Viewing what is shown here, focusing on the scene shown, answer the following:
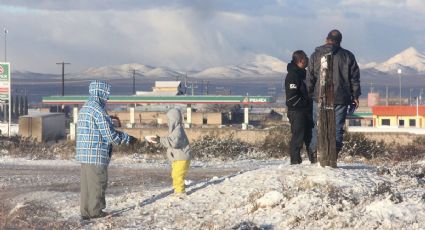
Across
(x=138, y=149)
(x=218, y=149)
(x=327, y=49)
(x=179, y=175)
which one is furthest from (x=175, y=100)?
(x=179, y=175)

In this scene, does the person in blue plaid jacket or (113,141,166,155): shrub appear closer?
the person in blue plaid jacket

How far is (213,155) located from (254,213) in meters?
11.3

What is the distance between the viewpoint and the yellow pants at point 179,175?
959 cm

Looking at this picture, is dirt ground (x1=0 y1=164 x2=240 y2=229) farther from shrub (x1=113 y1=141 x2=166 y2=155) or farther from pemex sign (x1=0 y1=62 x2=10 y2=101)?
pemex sign (x1=0 y1=62 x2=10 y2=101)

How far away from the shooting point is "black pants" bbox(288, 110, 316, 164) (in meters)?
10.9

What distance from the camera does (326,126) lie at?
32.3 feet

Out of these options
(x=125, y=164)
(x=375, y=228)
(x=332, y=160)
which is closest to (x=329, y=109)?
(x=332, y=160)

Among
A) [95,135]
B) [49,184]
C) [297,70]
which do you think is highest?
[297,70]

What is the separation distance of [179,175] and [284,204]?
68.7 inches

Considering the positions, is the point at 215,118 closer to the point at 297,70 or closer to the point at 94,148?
the point at 297,70

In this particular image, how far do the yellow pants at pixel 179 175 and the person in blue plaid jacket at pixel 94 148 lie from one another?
819 mm

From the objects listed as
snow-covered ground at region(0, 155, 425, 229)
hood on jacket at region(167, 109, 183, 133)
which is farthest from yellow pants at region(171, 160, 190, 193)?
hood on jacket at region(167, 109, 183, 133)

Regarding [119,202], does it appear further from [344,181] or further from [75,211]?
[344,181]

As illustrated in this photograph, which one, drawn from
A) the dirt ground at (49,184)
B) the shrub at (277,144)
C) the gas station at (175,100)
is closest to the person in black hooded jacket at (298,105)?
the dirt ground at (49,184)
